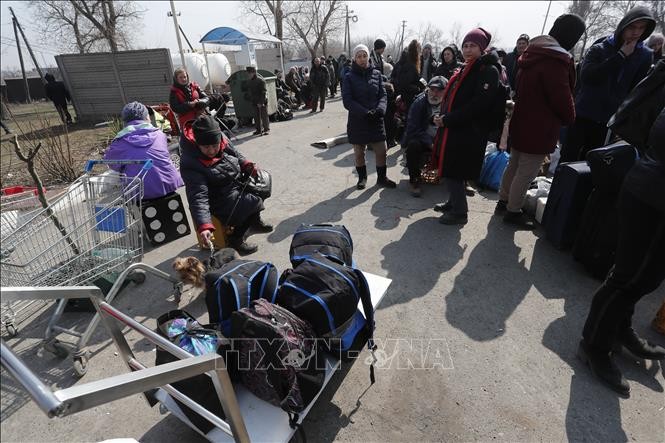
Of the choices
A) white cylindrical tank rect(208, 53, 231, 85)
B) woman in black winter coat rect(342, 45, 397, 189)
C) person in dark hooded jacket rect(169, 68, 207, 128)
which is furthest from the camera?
white cylindrical tank rect(208, 53, 231, 85)

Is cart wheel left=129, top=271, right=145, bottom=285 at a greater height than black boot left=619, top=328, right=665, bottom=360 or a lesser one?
lesser

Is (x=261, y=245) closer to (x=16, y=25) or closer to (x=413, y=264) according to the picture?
(x=413, y=264)

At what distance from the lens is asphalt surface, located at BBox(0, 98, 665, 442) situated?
2.01 meters

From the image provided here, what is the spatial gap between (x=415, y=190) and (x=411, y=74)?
2.71 metres

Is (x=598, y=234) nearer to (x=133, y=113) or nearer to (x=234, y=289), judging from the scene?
(x=234, y=289)

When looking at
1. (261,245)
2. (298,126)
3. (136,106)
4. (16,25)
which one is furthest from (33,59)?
(261,245)

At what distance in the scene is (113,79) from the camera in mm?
12367

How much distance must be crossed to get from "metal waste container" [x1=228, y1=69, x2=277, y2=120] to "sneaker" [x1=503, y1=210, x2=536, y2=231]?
25.4 feet

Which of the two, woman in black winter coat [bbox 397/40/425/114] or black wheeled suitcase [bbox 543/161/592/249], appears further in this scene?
woman in black winter coat [bbox 397/40/425/114]

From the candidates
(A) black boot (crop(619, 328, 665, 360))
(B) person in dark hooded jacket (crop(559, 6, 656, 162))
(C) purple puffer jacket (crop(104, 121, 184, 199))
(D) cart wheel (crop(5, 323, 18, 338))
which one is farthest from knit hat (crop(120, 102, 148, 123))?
(B) person in dark hooded jacket (crop(559, 6, 656, 162))

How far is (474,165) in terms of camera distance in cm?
379

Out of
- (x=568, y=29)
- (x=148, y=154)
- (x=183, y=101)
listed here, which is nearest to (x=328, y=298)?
(x=148, y=154)

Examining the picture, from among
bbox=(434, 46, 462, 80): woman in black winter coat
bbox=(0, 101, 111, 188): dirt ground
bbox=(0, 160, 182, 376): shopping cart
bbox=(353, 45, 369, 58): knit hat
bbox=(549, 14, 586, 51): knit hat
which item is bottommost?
bbox=(0, 101, 111, 188): dirt ground

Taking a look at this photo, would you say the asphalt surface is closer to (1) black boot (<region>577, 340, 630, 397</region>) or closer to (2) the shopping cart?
(1) black boot (<region>577, 340, 630, 397</region>)
